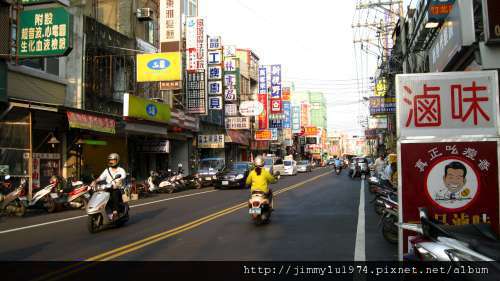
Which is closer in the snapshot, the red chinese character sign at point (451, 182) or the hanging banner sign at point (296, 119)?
the red chinese character sign at point (451, 182)

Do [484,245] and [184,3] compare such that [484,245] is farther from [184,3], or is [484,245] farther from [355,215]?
[184,3]

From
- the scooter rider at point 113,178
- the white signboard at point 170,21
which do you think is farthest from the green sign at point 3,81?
the white signboard at point 170,21

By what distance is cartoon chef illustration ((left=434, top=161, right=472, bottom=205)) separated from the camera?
539cm

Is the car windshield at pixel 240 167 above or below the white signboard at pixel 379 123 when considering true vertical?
below

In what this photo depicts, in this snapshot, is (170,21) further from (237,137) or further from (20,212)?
(20,212)

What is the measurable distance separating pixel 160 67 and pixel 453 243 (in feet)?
73.2

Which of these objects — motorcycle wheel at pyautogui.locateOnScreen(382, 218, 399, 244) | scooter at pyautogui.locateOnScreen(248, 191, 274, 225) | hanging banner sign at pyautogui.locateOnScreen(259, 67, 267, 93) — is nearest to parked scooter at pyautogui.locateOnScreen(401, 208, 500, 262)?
motorcycle wheel at pyautogui.locateOnScreen(382, 218, 399, 244)

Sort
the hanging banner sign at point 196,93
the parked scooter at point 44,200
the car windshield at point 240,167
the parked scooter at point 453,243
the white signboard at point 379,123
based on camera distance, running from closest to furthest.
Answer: the parked scooter at point 453,243 → the parked scooter at point 44,200 → the car windshield at point 240,167 → the hanging banner sign at point 196,93 → the white signboard at point 379,123

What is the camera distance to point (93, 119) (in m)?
19.3

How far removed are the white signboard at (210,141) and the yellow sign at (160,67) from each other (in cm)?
1257

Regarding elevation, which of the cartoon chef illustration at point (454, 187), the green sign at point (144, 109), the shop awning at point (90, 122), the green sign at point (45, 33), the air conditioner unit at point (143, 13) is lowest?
the cartoon chef illustration at point (454, 187)

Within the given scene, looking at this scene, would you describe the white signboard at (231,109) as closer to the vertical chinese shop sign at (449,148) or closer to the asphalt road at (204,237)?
the asphalt road at (204,237)

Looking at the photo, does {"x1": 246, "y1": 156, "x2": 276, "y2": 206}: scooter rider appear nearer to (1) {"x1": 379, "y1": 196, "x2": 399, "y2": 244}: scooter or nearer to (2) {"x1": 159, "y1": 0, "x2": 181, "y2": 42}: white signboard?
(1) {"x1": 379, "y1": 196, "x2": 399, "y2": 244}: scooter

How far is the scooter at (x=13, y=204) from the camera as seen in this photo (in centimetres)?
1402
